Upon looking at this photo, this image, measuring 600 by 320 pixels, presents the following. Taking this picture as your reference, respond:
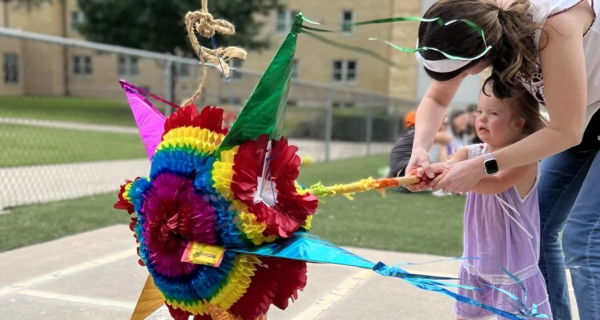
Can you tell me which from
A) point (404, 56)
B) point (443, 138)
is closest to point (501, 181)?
point (443, 138)

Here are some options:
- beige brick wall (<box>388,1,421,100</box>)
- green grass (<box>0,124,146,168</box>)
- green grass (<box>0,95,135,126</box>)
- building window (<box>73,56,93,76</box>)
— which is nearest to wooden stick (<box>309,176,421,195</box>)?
green grass (<box>0,95,135,126</box>)

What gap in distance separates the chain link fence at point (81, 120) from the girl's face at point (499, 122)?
105cm

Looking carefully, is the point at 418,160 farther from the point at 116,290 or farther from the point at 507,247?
the point at 116,290

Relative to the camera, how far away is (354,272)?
390 cm

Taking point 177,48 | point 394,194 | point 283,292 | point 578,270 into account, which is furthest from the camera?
point 177,48

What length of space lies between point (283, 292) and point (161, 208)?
0.50m

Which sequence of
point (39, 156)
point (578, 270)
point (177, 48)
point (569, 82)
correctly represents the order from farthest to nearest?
point (177, 48) < point (39, 156) < point (578, 270) < point (569, 82)

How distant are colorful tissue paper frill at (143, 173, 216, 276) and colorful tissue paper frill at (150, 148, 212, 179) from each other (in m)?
0.02

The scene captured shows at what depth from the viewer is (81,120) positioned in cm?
1135

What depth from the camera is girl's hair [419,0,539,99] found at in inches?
77.1

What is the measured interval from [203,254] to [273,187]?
0.32m

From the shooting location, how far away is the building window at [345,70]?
3150cm

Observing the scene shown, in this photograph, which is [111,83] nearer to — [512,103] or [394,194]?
[394,194]

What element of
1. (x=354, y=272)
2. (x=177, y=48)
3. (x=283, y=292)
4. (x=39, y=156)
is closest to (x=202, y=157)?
(x=283, y=292)
